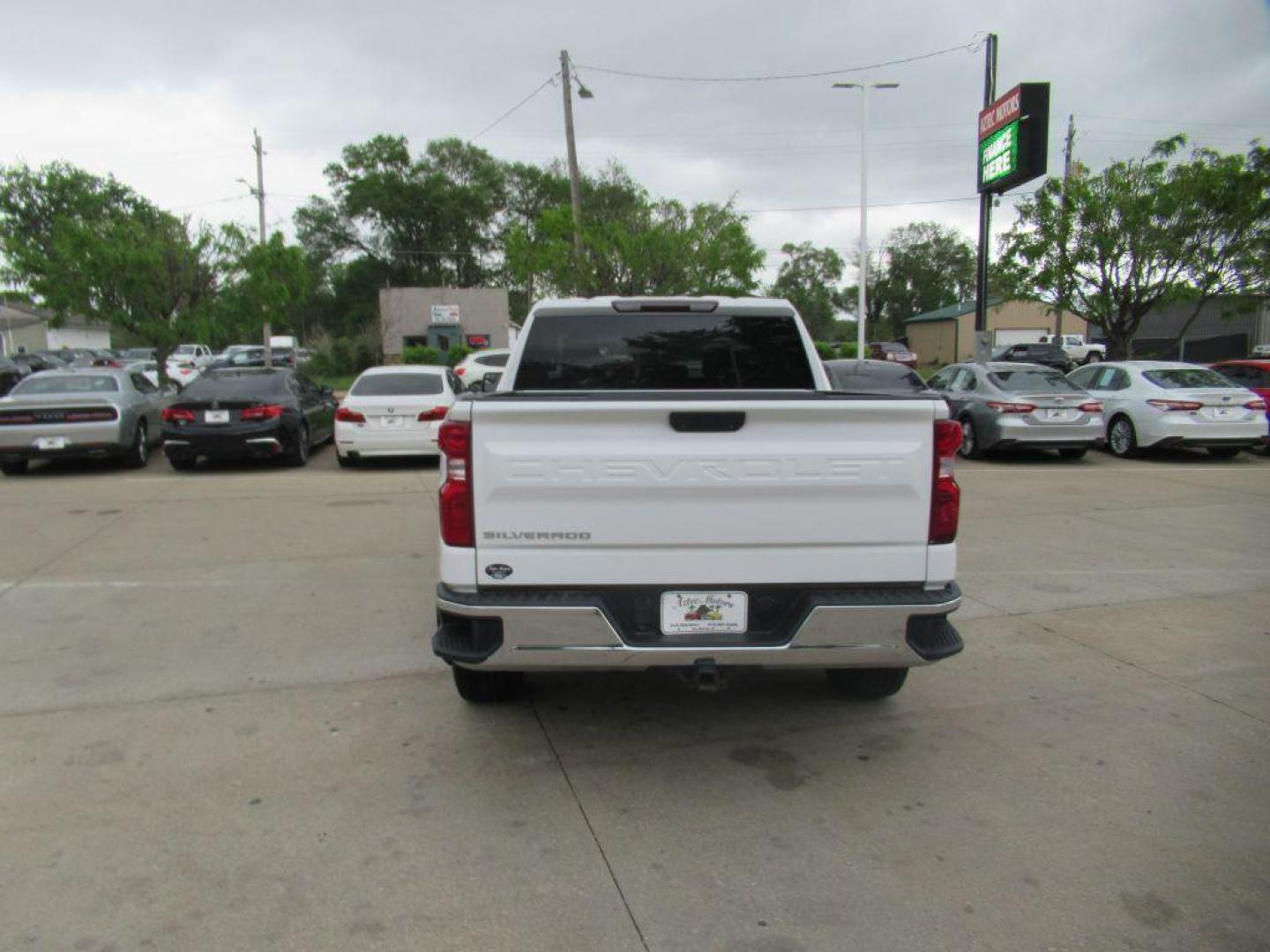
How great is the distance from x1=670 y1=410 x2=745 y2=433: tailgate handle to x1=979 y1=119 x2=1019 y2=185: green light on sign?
17397 millimetres

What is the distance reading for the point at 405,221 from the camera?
216 ft

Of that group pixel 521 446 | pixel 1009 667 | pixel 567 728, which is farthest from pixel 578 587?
pixel 1009 667

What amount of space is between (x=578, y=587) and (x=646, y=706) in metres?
1.36

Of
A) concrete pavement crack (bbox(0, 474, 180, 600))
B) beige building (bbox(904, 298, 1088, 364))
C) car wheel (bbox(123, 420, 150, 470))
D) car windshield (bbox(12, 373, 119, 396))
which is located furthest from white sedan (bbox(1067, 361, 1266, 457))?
beige building (bbox(904, 298, 1088, 364))

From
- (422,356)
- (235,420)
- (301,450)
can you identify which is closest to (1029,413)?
(301,450)

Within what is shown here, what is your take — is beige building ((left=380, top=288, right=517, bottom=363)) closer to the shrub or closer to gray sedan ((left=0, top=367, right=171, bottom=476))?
the shrub

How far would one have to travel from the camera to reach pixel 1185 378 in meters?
14.3

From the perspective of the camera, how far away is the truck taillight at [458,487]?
135 inches

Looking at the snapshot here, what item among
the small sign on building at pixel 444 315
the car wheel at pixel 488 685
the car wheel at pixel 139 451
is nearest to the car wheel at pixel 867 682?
the car wheel at pixel 488 685

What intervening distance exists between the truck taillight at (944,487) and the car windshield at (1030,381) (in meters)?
11.4

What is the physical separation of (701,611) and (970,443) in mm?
12429

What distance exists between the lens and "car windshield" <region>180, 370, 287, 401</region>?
1301cm

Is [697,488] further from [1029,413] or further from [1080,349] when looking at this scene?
[1080,349]

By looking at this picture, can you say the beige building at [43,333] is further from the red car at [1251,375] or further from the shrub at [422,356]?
the red car at [1251,375]
